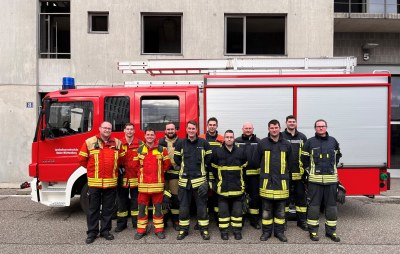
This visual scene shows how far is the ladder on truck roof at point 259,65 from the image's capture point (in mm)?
6193

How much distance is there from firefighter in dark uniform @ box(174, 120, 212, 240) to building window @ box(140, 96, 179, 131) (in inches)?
36.5

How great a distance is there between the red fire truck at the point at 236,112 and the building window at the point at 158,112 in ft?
0.06

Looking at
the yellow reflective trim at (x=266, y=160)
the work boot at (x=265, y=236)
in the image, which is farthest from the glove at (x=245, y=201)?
the yellow reflective trim at (x=266, y=160)

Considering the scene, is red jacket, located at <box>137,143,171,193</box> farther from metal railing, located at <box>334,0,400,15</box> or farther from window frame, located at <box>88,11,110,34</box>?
metal railing, located at <box>334,0,400,15</box>

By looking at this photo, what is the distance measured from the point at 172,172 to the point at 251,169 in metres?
1.21

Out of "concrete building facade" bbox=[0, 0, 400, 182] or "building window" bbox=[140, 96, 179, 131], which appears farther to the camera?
"concrete building facade" bbox=[0, 0, 400, 182]

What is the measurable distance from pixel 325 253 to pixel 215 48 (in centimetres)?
713

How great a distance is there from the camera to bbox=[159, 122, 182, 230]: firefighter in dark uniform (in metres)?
5.35

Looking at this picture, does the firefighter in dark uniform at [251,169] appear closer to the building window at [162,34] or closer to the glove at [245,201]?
the glove at [245,201]

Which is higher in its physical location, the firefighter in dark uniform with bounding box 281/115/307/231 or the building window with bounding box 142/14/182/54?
the building window with bounding box 142/14/182/54

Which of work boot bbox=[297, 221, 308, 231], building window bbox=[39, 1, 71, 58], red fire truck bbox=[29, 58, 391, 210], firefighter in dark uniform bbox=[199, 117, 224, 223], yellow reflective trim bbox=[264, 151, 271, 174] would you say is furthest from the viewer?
building window bbox=[39, 1, 71, 58]

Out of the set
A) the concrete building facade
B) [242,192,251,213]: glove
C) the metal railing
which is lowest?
[242,192,251,213]: glove

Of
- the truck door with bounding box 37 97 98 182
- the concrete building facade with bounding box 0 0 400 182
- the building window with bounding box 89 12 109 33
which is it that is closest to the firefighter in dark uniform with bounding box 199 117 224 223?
the truck door with bounding box 37 97 98 182

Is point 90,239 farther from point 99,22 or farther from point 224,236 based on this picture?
point 99,22
